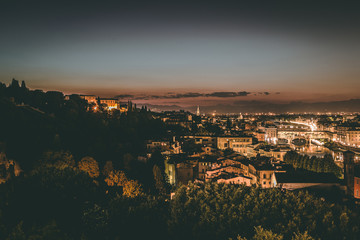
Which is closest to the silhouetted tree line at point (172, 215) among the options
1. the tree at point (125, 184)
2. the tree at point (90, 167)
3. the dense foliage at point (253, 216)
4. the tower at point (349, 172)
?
the dense foliage at point (253, 216)

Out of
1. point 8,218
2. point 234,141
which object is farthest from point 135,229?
point 234,141

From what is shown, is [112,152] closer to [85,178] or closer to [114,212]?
[85,178]

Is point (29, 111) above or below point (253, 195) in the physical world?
above

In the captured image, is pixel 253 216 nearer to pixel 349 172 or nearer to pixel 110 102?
pixel 349 172

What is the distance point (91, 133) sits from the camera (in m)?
44.1

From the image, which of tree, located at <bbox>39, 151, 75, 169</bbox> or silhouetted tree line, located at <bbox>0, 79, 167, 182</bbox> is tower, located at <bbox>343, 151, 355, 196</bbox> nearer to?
silhouetted tree line, located at <bbox>0, 79, 167, 182</bbox>

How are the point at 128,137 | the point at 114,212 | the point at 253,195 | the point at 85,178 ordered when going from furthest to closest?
1. the point at 128,137
2. the point at 85,178
3. the point at 253,195
4. the point at 114,212

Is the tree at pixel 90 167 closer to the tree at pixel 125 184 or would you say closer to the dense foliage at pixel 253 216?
the tree at pixel 125 184

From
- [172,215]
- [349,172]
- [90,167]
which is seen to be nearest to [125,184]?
[90,167]

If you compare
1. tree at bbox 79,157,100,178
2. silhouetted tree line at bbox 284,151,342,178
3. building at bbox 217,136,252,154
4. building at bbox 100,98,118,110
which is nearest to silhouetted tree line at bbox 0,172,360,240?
tree at bbox 79,157,100,178

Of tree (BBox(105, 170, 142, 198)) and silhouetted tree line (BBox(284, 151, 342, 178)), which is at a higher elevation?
tree (BBox(105, 170, 142, 198))

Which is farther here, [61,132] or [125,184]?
[61,132]

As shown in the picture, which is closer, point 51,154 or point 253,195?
point 253,195

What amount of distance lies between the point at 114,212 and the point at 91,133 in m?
34.1
